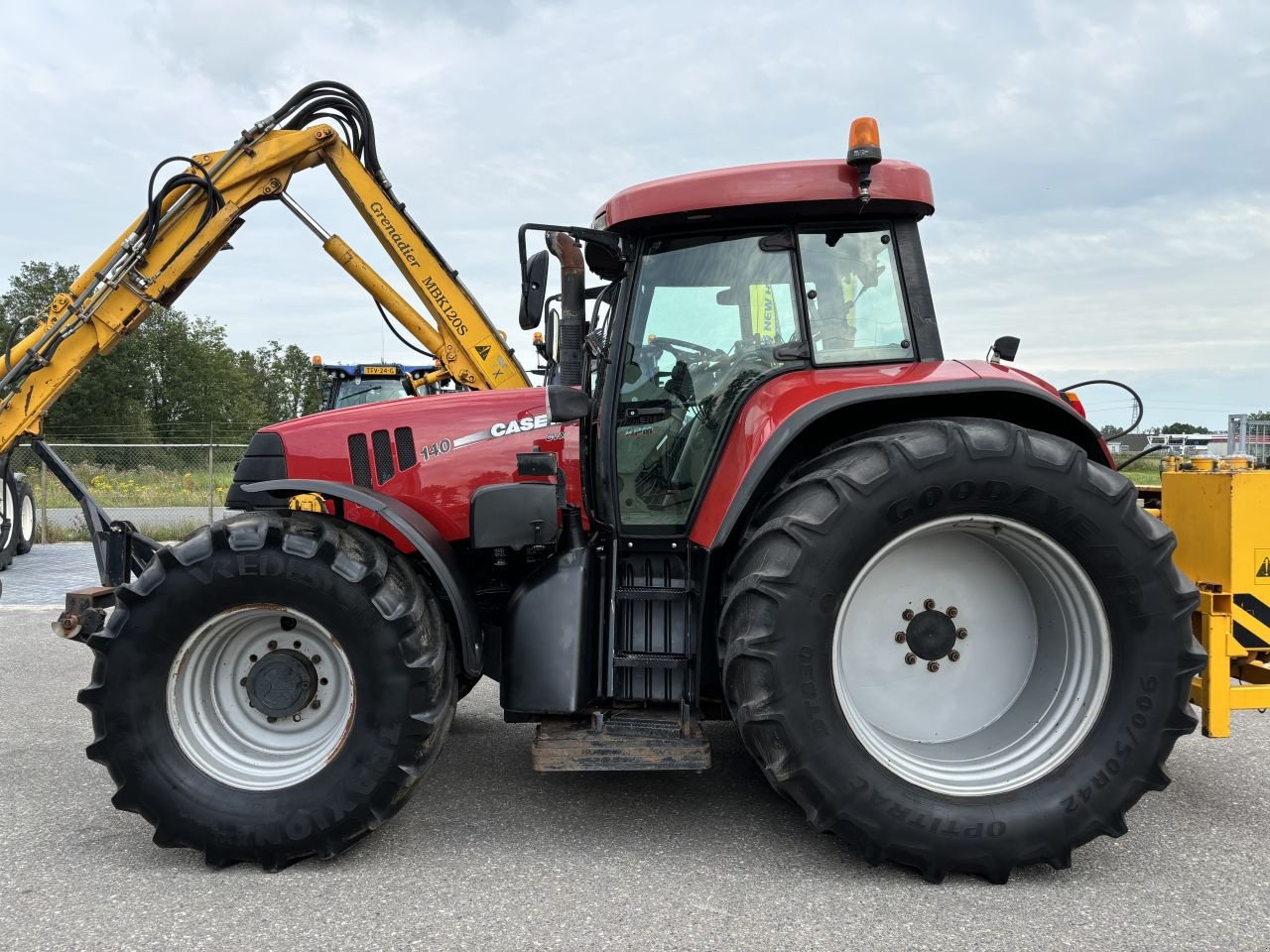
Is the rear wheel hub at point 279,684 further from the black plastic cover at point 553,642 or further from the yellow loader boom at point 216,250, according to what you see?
the yellow loader boom at point 216,250

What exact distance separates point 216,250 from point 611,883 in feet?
17.0

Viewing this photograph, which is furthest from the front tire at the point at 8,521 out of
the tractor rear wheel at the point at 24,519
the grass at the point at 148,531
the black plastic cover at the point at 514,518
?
the black plastic cover at the point at 514,518

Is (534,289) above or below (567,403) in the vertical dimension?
above

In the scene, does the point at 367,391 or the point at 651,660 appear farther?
the point at 367,391

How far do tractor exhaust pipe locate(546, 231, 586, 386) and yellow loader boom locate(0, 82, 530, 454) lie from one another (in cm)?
360

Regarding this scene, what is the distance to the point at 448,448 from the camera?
3520 millimetres

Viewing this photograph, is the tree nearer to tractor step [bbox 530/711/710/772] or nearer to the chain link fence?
the chain link fence

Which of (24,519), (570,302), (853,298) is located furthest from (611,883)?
(24,519)

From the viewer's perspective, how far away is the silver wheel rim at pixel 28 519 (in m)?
10.9

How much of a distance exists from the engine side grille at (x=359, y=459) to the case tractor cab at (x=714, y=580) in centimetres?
1

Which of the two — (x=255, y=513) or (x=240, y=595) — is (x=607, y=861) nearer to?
(x=240, y=595)

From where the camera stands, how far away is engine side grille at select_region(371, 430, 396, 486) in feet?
11.6

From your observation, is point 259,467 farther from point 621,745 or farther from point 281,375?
point 281,375

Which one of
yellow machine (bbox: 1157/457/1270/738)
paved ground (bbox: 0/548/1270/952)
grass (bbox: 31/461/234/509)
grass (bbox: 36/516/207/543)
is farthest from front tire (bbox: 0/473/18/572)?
yellow machine (bbox: 1157/457/1270/738)
